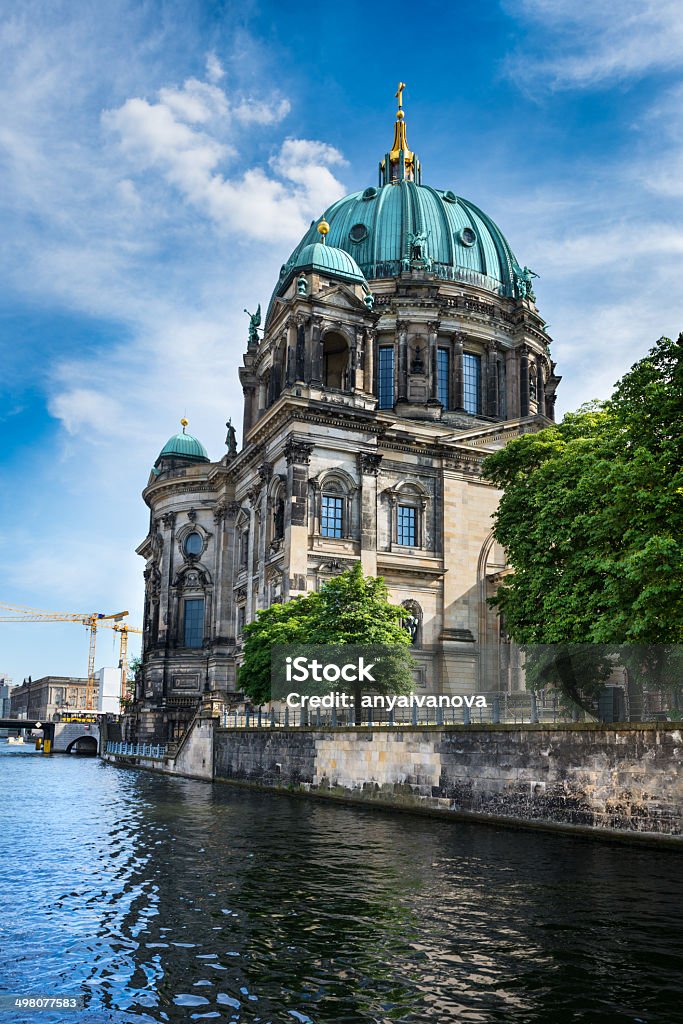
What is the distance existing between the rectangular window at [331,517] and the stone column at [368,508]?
4.26 ft

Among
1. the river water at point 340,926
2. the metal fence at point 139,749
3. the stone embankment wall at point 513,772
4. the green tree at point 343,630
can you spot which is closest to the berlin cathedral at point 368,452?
the metal fence at point 139,749

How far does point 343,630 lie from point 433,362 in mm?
31212

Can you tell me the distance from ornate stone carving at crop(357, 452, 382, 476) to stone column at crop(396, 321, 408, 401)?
11887mm

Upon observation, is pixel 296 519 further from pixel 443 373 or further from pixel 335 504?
pixel 443 373

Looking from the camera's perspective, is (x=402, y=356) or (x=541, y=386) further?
(x=541, y=386)

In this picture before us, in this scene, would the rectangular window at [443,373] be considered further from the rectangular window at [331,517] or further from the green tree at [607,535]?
the green tree at [607,535]

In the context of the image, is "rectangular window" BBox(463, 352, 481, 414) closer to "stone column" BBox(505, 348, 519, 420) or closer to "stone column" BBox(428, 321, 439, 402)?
"stone column" BBox(505, 348, 519, 420)

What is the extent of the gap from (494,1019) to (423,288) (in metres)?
64.5

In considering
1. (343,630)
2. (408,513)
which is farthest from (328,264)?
(343,630)

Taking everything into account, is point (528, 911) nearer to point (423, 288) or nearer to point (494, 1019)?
point (494, 1019)

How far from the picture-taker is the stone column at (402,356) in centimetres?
6994

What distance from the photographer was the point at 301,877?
67.2 feet

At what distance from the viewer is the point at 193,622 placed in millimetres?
75688

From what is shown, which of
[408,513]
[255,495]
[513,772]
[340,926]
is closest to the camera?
[340,926]
